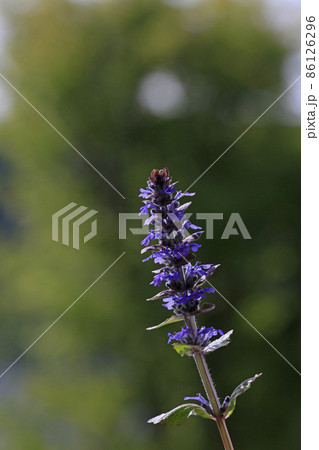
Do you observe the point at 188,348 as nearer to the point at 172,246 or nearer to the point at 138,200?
the point at 172,246

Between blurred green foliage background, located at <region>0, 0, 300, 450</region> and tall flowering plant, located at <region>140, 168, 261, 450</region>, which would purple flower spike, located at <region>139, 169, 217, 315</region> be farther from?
blurred green foliage background, located at <region>0, 0, 300, 450</region>

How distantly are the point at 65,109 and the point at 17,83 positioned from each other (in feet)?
1.29

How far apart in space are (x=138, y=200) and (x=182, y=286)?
2690mm

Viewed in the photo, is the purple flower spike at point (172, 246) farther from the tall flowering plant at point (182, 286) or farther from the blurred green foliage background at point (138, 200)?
the blurred green foliage background at point (138, 200)

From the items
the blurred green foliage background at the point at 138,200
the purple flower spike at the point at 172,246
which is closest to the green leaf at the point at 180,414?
the purple flower spike at the point at 172,246

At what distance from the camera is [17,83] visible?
12.4ft

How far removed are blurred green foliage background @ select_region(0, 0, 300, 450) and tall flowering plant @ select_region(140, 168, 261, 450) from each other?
252cm

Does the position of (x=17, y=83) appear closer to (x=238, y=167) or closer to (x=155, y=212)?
(x=238, y=167)

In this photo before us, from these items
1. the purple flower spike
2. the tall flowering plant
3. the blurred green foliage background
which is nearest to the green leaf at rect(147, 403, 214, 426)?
the tall flowering plant

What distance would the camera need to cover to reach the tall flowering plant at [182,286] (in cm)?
78

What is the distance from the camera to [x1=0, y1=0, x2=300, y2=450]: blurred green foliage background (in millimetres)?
3443

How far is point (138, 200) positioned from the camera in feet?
11.4

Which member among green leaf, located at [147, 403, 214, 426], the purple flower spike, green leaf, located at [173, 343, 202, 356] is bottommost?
green leaf, located at [147, 403, 214, 426]
